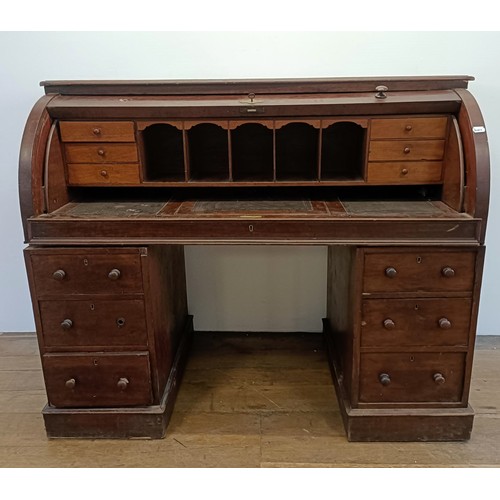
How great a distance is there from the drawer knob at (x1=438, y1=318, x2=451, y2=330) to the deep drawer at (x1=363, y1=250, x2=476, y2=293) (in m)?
0.11

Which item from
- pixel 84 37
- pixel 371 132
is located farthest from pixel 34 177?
pixel 371 132

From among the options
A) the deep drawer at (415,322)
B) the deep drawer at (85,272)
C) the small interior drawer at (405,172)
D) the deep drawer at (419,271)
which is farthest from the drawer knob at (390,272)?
the deep drawer at (85,272)

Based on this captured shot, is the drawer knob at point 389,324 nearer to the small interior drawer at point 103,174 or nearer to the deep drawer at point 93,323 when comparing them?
the deep drawer at point 93,323

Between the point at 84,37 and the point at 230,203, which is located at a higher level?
Result: the point at 84,37

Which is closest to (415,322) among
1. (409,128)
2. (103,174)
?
(409,128)

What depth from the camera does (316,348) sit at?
256 centimetres

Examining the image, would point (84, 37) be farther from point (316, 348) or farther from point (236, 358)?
point (316, 348)

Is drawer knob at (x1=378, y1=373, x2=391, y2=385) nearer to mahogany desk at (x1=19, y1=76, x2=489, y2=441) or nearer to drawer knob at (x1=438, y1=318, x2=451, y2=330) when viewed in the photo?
mahogany desk at (x1=19, y1=76, x2=489, y2=441)

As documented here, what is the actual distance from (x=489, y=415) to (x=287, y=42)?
188 centimetres

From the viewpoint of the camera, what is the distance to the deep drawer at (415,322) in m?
1.77

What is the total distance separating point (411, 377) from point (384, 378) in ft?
0.36

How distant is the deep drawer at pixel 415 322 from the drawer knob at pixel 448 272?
0.10m

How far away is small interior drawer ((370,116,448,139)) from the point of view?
1816 mm

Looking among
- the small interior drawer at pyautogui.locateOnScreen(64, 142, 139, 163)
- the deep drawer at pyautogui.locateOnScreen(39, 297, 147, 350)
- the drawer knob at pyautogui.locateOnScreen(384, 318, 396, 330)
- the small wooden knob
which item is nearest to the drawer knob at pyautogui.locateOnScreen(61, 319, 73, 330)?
the deep drawer at pyautogui.locateOnScreen(39, 297, 147, 350)
